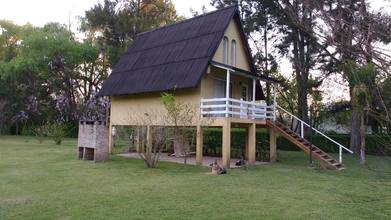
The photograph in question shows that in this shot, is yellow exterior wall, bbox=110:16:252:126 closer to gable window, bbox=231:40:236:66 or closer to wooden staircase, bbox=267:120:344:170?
gable window, bbox=231:40:236:66

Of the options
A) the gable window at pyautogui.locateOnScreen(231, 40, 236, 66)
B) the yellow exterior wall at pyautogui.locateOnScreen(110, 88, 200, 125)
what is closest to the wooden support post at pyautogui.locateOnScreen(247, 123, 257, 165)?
the yellow exterior wall at pyautogui.locateOnScreen(110, 88, 200, 125)

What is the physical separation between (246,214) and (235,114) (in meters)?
9.24

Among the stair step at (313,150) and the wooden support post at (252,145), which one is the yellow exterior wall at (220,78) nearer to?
the wooden support post at (252,145)

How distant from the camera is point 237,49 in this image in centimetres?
2036

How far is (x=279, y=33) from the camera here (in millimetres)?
29469

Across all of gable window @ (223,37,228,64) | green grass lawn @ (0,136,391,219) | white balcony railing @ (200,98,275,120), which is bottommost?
green grass lawn @ (0,136,391,219)

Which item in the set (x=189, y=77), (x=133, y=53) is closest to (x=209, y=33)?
(x=189, y=77)

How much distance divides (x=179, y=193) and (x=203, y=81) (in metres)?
8.66

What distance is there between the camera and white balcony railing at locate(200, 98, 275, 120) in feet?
53.1

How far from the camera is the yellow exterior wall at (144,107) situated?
1778cm

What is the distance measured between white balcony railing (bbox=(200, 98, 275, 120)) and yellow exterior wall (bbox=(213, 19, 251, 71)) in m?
2.53

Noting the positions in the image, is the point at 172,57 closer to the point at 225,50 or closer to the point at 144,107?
the point at 225,50

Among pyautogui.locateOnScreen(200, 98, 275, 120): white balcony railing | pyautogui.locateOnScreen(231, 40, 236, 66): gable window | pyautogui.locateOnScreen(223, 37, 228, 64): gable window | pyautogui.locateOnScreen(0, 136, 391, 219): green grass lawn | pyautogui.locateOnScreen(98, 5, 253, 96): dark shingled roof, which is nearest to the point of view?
pyautogui.locateOnScreen(0, 136, 391, 219): green grass lawn

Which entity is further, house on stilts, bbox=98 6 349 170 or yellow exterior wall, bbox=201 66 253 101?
yellow exterior wall, bbox=201 66 253 101
